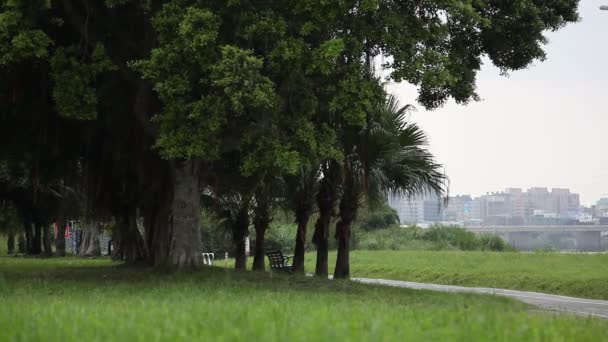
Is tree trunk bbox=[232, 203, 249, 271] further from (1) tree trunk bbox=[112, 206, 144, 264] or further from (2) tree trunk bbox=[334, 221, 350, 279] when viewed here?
(2) tree trunk bbox=[334, 221, 350, 279]

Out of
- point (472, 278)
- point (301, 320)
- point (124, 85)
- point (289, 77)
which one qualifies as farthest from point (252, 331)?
point (472, 278)

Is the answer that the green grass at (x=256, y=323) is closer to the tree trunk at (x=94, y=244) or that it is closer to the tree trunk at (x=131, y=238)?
the tree trunk at (x=131, y=238)

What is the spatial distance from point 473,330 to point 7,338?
14.2ft

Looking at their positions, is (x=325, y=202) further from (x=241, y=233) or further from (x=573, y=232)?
(x=573, y=232)

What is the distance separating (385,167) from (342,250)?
3065mm

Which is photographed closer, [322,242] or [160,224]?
[160,224]

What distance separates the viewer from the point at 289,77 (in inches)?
871

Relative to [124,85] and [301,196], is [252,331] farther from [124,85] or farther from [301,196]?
[301,196]

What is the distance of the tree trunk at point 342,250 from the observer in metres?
30.3

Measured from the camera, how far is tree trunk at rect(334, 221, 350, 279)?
3033 cm

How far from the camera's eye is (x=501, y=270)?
39031 millimetres

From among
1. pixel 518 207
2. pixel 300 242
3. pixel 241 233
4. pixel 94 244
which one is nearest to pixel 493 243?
pixel 94 244

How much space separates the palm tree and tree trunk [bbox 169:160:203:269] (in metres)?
4.92

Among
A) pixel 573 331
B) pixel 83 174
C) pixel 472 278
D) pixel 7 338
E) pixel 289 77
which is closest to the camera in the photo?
pixel 7 338
